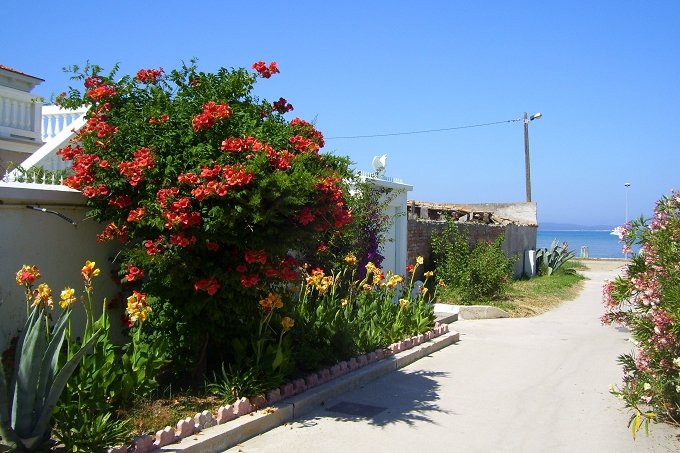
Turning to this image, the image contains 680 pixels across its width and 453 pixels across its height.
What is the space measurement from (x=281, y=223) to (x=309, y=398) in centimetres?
185

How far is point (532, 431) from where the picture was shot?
5754 mm

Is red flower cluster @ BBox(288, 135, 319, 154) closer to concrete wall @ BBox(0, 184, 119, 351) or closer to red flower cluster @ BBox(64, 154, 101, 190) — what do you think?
red flower cluster @ BBox(64, 154, 101, 190)

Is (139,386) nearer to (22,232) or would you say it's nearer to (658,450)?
(22,232)

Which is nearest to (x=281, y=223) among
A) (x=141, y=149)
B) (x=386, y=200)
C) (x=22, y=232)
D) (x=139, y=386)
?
(x=141, y=149)

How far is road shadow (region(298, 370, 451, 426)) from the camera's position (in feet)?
19.5

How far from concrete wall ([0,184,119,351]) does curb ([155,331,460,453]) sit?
2038 mm

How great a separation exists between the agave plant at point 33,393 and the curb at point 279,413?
0.85 metres

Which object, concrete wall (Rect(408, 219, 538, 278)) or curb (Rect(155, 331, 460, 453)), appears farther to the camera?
concrete wall (Rect(408, 219, 538, 278))

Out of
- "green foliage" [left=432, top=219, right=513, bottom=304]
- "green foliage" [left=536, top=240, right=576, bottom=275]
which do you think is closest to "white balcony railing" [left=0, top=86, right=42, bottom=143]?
"green foliage" [left=432, top=219, right=513, bottom=304]

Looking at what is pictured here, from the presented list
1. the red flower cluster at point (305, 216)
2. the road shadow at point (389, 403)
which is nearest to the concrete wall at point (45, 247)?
the red flower cluster at point (305, 216)

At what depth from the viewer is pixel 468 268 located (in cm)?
1429

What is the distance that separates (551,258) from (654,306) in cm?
1994

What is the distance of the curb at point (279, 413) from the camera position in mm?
4742

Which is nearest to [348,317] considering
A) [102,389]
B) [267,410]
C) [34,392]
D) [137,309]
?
[267,410]
